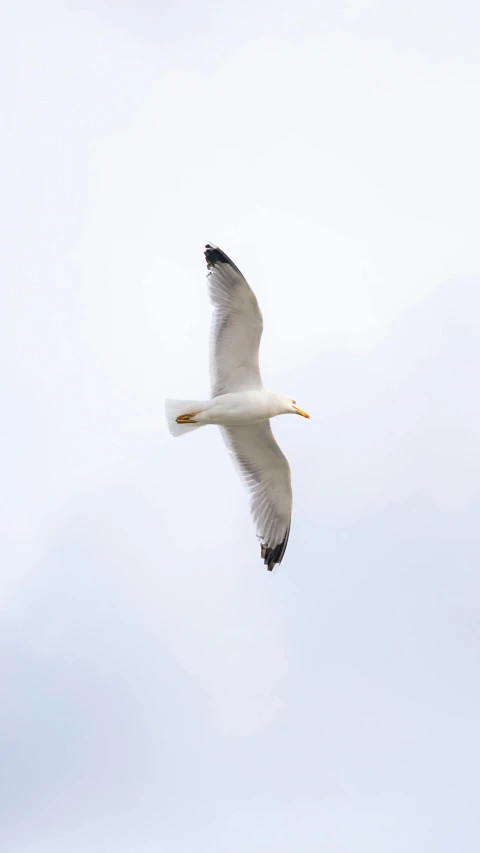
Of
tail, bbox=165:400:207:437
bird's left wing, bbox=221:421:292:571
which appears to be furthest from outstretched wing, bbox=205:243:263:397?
bird's left wing, bbox=221:421:292:571

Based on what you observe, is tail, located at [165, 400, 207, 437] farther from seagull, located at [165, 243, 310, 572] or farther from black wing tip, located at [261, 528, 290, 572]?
black wing tip, located at [261, 528, 290, 572]

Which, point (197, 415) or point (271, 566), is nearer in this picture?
point (197, 415)

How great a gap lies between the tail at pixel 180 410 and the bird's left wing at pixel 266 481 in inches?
37.0

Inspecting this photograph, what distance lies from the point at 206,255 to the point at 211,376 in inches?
59.6

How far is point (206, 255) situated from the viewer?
1830 centimetres

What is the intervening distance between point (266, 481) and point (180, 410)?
5.75 ft

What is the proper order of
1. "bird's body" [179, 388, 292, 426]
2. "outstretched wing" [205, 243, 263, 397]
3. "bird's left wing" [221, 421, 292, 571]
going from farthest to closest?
"bird's left wing" [221, 421, 292, 571], "bird's body" [179, 388, 292, 426], "outstretched wing" [205, 243, 263, 397]

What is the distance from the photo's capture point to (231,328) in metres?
18.4

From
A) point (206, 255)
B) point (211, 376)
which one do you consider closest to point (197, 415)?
point (211, 376)

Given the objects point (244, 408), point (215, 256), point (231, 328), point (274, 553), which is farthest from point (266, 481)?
point (215, 256)

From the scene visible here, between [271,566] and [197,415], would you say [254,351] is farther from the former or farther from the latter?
[271,566]

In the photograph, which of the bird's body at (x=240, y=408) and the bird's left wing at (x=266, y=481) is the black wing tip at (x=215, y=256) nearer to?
the bird's body at (x=240, y=408)

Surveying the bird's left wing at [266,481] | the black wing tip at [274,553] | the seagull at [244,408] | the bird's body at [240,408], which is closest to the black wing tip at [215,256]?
the seagull at [244,408]

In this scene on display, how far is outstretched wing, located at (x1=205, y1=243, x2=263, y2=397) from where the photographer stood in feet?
59.5
